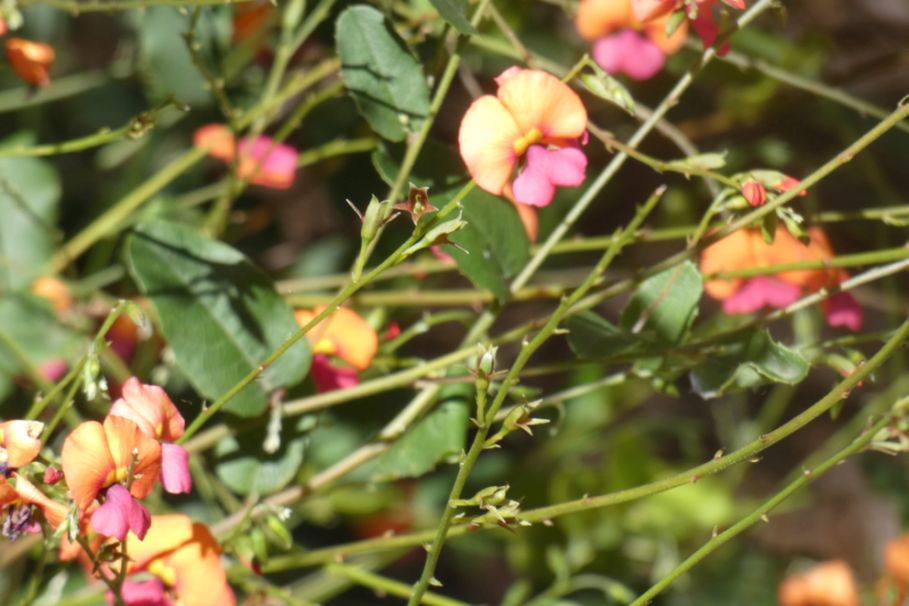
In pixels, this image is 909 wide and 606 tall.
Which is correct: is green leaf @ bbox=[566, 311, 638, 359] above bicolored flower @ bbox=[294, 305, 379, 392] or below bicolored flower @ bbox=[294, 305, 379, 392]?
above

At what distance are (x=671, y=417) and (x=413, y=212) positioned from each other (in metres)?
1.11

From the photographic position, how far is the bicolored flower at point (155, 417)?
558 mm

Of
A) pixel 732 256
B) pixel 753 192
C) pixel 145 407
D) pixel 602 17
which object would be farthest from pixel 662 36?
pixel 145 407

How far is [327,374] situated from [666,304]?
0.22m

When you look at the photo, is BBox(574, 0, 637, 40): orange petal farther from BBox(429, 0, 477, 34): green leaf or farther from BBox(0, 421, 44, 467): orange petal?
BBox(0, 421, 44, 467): orange petal

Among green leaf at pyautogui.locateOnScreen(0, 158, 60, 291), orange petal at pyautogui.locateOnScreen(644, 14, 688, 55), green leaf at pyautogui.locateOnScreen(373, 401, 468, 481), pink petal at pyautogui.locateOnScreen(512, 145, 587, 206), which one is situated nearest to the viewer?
pink petal at pyautogui.locateOnScreen(512, 145, 587, 206)

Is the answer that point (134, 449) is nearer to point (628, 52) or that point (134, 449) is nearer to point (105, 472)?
point (105, 472)

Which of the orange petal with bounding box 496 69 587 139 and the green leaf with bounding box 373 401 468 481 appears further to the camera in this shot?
the green leaf with bounding box 373 401 468 481

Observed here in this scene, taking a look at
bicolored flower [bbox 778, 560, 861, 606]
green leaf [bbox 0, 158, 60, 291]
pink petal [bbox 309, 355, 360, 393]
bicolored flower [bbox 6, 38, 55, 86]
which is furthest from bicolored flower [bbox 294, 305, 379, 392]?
bicolored flower [bbox 778, 560, 861, 606]

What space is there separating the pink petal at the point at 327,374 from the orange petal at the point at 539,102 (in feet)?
0.74

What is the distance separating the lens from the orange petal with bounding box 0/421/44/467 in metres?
0.51

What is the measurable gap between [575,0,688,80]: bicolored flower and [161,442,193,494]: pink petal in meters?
0.48

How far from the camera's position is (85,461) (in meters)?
0.52

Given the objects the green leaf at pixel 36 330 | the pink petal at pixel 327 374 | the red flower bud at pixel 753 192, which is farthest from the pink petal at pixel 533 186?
the green leaf at pixel 36 330
